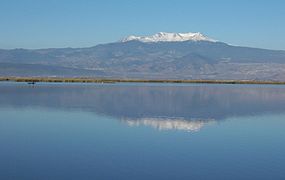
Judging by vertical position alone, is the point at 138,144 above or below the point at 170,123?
above

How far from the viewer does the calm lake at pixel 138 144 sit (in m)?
19.2

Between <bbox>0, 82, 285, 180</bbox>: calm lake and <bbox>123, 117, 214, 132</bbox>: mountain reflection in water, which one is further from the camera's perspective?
<bbox>123, 117, 214, 132</bbox>: mountain reflection in water

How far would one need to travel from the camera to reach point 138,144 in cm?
2512

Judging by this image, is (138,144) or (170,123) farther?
(170,123)

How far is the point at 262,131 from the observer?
31.8 metres

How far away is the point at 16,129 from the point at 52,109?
1333 centimetres

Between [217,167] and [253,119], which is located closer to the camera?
[217,167]

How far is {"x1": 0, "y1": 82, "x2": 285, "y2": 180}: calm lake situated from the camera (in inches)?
757

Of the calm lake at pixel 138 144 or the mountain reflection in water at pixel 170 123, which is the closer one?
the calm lake at pixel 138 144

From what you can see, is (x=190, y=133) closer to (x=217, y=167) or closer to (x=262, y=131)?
(x=262, y=131)

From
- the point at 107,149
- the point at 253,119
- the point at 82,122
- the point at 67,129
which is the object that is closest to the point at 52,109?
the point at 82,122

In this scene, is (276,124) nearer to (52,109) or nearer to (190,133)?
(190,133)

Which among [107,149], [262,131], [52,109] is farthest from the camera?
[52,109]

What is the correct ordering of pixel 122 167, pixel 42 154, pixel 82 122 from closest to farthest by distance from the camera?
pixel 122 167 < pixel 42 154 < pixel 82 122
